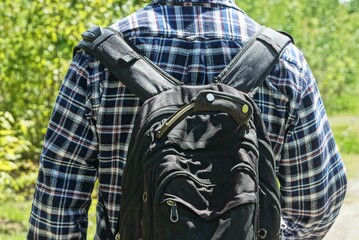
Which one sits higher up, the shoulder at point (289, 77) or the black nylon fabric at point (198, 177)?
the shoulder at point (289, 77)

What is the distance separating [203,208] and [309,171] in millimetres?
513

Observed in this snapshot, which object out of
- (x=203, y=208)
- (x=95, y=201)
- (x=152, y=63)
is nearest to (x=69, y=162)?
(x=152, y=63)

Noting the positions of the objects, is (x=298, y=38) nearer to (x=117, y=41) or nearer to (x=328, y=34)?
(x=328, y=34)

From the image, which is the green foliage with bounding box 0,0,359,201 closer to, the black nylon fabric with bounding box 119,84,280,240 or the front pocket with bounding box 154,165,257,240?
the black nylon fabric with bounding box 119,84,280,240

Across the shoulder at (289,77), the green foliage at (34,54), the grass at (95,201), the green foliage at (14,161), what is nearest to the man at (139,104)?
the shoulder at (289,77)

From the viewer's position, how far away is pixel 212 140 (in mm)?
2102

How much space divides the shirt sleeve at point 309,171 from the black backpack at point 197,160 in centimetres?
20

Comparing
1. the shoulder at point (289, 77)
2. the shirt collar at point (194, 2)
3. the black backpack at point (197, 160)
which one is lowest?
the black backpack at point (197, 160)

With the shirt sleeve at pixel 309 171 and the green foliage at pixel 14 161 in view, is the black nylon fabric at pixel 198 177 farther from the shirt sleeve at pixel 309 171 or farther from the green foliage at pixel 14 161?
the green foliage at pixel 14 161

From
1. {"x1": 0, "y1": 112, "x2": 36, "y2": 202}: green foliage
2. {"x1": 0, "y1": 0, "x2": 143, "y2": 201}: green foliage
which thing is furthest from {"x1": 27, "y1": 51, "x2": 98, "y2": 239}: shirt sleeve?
{"x1": 0, "y1": 0, "x2": 143, "y2": 201}: green foliage

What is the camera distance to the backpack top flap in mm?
2223

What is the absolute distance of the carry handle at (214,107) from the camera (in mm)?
2092

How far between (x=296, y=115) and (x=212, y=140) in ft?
1.19

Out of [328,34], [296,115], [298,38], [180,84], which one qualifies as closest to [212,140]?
[180,84]
